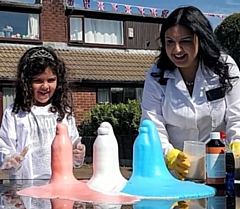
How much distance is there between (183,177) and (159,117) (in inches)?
17.7

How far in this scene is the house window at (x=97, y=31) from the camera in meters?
16.5

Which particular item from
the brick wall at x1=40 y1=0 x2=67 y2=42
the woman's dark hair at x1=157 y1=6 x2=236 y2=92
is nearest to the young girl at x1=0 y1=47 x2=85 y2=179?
→ the woman's dark hair at x1=157 y1=6 x2=236 y2=92

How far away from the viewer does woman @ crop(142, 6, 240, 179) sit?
257 centimetres

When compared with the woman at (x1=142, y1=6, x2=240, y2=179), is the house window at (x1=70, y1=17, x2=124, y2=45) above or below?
above

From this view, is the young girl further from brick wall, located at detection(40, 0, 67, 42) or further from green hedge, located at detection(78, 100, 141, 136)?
brick wall, located at detection(40, 0, 67, 42)

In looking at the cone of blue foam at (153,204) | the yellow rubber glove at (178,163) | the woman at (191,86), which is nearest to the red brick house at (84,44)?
the woman at (191,86)

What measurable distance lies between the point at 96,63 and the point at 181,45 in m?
13.3

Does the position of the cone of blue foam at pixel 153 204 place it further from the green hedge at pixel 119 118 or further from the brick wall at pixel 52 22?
the brick wall at pixel 52 22

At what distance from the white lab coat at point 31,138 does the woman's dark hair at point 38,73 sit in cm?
5

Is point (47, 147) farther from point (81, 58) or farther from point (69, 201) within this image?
point (81, 58)

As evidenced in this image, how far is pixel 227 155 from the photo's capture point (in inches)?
88.2

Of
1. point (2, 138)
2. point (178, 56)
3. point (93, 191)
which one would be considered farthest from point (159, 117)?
point (2, 138)

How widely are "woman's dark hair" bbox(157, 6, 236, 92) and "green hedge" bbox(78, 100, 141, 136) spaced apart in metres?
9.13

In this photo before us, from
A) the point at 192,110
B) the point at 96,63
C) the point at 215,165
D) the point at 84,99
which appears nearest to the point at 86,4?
the point at 96,63
